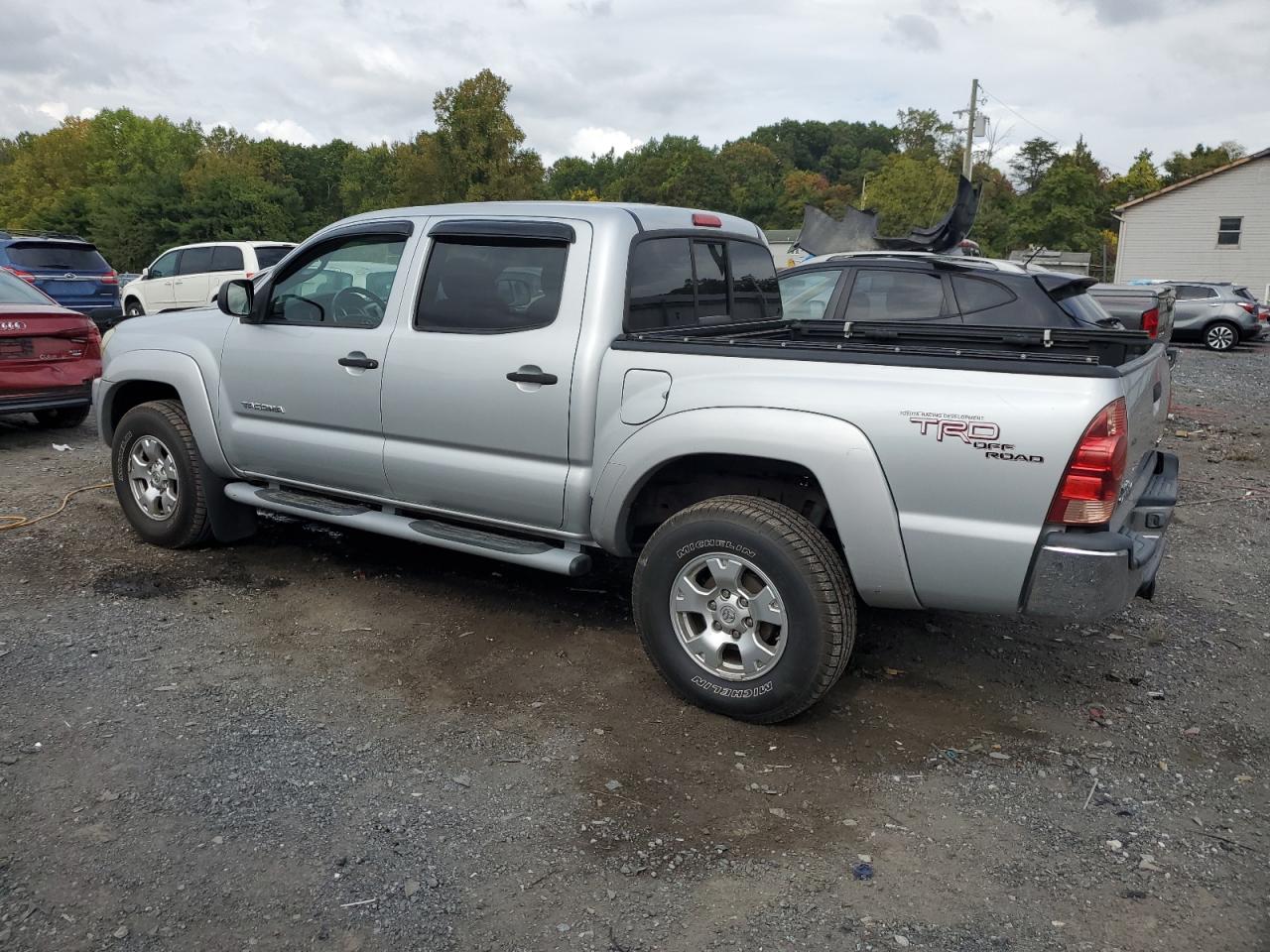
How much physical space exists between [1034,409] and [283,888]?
275cm

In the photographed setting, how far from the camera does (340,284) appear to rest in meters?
5.20

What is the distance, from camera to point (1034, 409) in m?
3.30

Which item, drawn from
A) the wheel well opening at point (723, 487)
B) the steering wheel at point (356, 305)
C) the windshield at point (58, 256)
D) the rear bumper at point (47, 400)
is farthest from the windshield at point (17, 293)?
the wheel well opening at point (723, 487)

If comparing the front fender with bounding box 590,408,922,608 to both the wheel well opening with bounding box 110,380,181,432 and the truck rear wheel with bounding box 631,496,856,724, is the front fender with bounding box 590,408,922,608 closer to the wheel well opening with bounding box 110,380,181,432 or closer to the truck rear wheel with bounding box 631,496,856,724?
the truck rear wheel with bounding box 631,496,856,724

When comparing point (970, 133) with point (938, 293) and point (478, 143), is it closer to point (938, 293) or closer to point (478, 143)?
point (478, 143)

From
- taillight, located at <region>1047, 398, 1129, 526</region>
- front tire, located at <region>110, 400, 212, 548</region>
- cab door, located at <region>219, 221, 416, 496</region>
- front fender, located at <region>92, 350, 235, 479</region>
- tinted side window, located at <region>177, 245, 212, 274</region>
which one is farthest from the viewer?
tinted side window, located at <region>177, 245, 212, 274</region>

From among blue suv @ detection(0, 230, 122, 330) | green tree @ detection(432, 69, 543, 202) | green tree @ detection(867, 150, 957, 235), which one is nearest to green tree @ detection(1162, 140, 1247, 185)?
green tree @ detection(867, 150, 957, 235)

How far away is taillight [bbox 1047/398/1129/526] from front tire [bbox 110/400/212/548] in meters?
4.49

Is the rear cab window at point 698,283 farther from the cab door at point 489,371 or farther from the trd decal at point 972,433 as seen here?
the trd decal at point 972,433

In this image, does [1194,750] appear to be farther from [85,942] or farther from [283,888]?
[85,942]

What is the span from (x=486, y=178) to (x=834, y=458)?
38.1 metres

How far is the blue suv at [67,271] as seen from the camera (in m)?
15.5

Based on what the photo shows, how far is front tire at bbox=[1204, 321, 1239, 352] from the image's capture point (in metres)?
22.9

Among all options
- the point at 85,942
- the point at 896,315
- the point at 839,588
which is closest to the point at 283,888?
the point at 85,942
